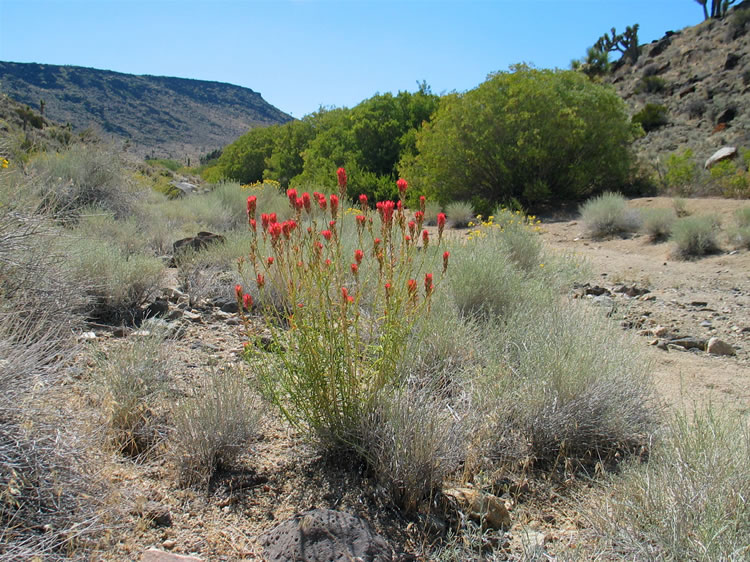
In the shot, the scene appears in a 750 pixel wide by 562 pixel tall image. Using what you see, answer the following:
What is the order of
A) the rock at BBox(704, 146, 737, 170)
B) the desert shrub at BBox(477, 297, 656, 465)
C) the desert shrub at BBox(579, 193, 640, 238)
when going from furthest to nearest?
the rock at BBox(704, 146, 737, 170)
the desert shrub at BBox(579, 193, 640, 238)
the desert shrub at BBox(477, 297, 656, 465)

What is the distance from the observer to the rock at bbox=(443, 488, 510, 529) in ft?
6.97

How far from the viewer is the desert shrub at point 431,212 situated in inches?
497

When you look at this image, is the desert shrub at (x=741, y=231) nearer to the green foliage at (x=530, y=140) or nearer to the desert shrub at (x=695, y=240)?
the desert shrub at (x=695, y=240)

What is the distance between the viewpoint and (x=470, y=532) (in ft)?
6.67

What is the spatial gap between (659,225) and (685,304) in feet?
13.4

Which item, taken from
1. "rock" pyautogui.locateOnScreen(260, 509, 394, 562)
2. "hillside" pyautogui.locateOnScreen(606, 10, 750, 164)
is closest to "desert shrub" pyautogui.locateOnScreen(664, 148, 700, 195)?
"hillside" pyautogui.locateOnScreen(606, 10, 750, 164)

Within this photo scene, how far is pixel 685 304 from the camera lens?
5.79 meters

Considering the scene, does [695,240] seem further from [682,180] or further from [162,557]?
[162,557]

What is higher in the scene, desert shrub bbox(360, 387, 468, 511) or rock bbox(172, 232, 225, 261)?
rock bbox(172, 232, 225, 261)

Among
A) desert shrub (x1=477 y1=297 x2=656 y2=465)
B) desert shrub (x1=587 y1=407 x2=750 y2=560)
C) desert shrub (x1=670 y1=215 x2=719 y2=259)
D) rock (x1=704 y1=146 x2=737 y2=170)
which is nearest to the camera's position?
desert shrub (x1=587 y1=407 x2=750 y2=560)

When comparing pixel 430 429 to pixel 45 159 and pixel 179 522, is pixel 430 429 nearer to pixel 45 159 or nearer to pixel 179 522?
pixel 179 522

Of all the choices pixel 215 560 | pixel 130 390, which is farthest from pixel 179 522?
pixel 130 390

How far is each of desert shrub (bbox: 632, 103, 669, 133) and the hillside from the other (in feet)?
1.21

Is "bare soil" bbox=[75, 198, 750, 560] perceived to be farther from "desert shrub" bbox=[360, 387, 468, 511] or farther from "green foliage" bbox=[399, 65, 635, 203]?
"green foliage" bbox=[399, 65, 635, 203]
